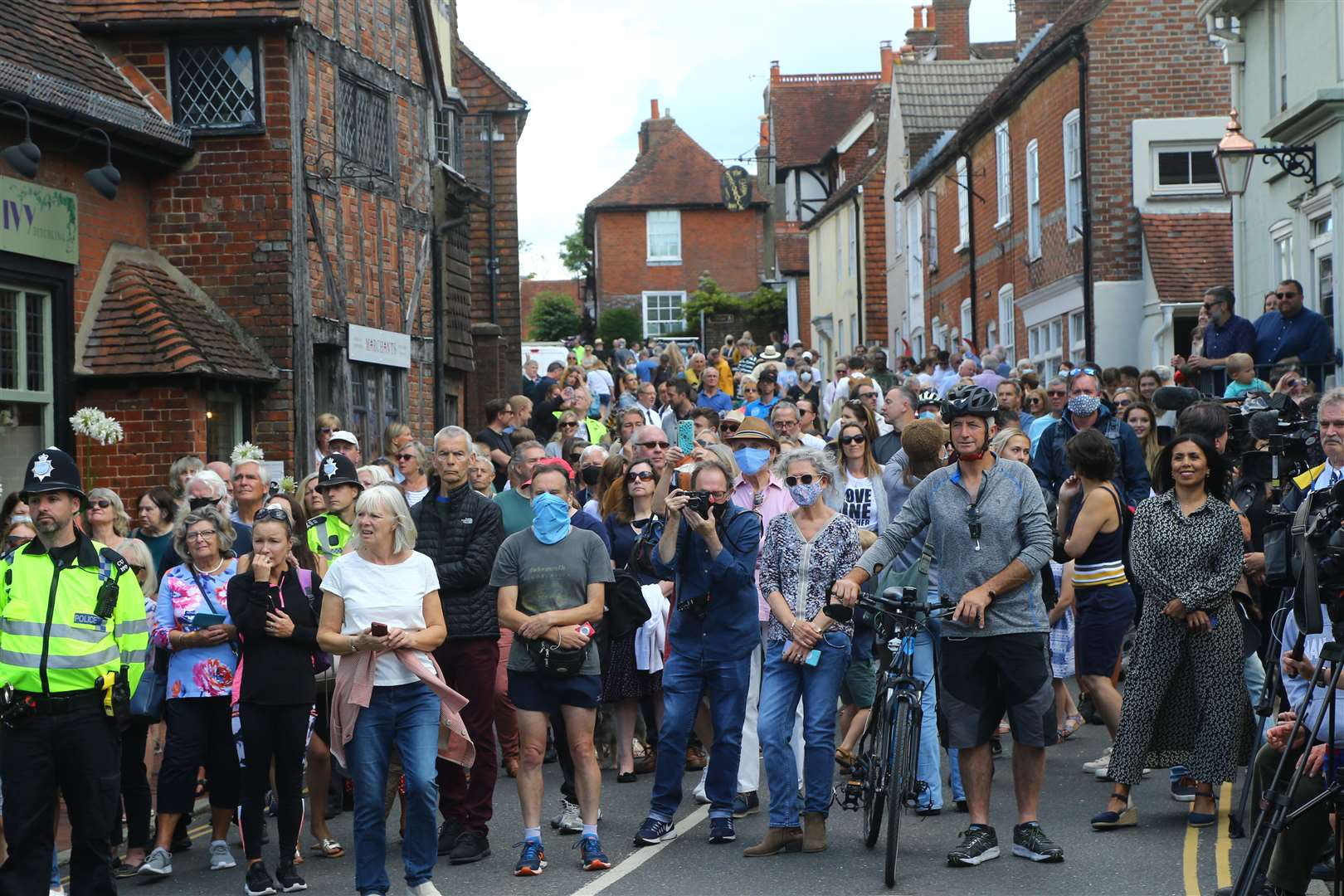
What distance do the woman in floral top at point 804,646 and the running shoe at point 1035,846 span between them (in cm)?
105

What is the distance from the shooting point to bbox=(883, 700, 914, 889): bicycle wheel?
27.7ft

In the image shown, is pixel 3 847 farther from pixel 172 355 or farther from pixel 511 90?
pixel 511 90

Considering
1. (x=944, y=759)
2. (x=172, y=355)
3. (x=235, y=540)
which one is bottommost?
(x=944, y=759)

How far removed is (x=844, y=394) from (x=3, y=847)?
1384cm

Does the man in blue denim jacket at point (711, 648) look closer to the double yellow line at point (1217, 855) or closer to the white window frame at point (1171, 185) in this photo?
the double yellow line at point (1217, 855)

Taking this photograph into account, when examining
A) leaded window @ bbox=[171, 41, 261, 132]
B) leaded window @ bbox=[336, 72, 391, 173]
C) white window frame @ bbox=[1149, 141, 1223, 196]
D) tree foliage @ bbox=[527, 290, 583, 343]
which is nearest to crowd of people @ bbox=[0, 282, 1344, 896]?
leaded window @ bbox=[171, 41, 261, 132]

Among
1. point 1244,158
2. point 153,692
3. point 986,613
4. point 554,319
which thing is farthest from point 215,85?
point 554,319

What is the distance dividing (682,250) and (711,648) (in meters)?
61.0

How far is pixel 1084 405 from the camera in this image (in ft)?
44.9

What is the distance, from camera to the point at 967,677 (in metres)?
8.92

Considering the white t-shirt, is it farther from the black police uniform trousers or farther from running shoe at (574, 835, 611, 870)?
running shoe at (574, 835, 611, 870)

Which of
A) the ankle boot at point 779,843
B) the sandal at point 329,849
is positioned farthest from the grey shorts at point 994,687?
the sandal at point 329,849

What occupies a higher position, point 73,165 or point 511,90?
point 511,90

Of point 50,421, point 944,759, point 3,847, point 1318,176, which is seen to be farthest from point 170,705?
point 1318,176
